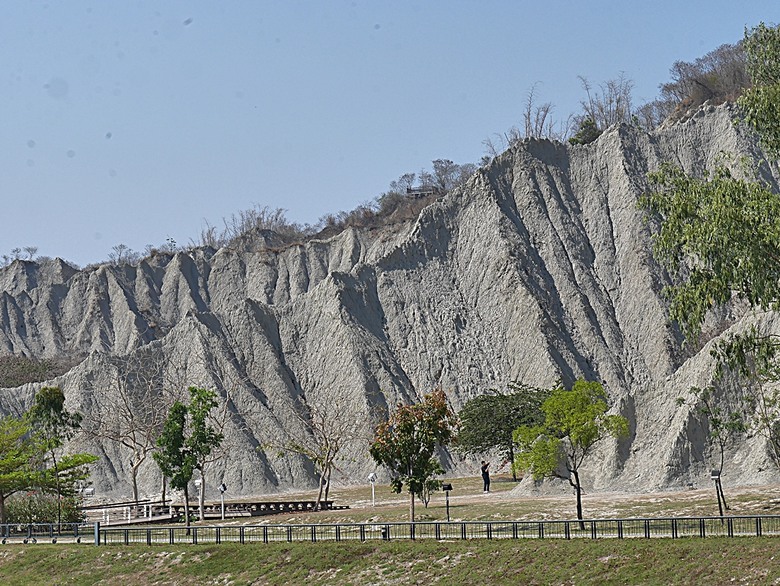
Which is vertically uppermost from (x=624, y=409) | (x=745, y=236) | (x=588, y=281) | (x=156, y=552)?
(x=588, y=281)

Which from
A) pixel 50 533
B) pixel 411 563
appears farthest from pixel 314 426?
pixel 411 563

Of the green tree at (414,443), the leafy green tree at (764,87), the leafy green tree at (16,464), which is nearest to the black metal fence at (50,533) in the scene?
the leafy green tree at (16,464)

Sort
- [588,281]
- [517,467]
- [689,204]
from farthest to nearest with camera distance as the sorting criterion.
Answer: [588,281]
[517,467]
[689,204]

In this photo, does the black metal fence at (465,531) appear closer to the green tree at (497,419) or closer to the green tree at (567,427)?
the green tree at (567,427)

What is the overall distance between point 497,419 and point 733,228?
49.9 metres

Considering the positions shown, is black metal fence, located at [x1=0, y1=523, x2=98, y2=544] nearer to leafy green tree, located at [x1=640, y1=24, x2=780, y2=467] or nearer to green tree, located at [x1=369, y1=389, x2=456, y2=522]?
green tree, located at [x1=369, y1=389, x2=456, y2=522]

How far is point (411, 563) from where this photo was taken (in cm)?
3606

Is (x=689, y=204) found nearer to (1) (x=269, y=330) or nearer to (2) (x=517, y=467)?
(2) (x=517, y=467)

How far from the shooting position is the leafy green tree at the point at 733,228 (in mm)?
29047

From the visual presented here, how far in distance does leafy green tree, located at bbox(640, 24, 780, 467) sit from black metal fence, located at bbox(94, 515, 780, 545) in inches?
202

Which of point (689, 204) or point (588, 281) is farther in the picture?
point (588, 281)

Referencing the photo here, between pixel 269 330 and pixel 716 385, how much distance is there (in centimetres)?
5337

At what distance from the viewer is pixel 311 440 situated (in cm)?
8819

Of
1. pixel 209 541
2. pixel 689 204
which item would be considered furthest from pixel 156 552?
pixel 689 204
